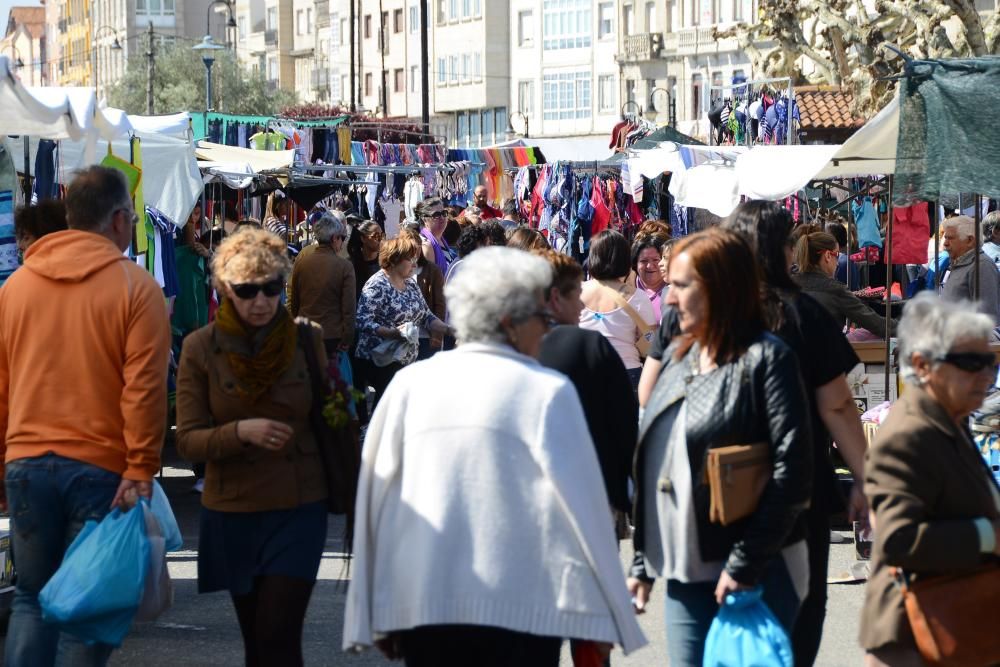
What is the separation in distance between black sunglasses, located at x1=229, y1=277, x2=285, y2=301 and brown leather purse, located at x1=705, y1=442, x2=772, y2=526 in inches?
58.2

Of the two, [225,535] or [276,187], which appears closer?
[225,535]

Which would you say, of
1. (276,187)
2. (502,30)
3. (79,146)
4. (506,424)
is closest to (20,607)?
(506,424)

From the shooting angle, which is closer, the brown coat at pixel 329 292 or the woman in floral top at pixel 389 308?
the woman in floral top at pixel 389 308

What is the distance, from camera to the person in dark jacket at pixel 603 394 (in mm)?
5441

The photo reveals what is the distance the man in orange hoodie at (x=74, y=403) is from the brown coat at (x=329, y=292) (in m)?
6.45

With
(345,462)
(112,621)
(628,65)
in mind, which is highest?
(628,65)

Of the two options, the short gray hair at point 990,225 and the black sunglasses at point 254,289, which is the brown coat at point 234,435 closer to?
the black sunglasses at point 254,289

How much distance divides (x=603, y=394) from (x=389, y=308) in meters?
6.18

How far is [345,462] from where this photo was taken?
5.11 metres

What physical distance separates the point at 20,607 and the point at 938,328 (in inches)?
114

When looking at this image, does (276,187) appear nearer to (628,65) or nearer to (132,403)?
(132,403)

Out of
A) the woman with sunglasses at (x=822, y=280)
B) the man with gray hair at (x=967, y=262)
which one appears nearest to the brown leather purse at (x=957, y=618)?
the woman with sunglasses at (x=822, y=280)

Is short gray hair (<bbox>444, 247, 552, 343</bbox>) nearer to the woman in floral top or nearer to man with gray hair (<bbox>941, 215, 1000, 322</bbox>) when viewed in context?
man with gray hair (<bbox>941, 215, 1000, 322</bbox>)

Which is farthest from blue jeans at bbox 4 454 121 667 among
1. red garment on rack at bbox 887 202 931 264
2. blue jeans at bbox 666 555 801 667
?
red garment on rack at bbox 887 202 931 264
